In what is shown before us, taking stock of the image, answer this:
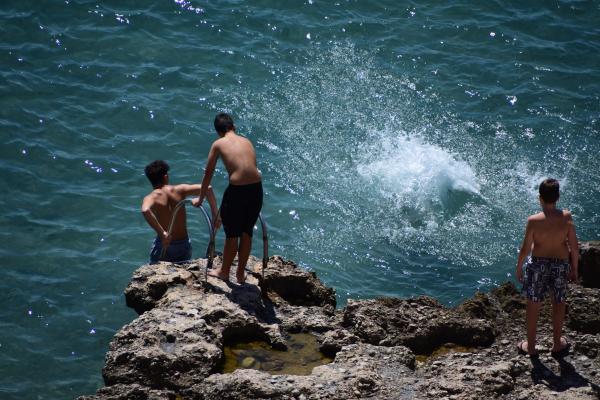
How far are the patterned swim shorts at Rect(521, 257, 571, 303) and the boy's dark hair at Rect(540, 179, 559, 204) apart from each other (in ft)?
1.80

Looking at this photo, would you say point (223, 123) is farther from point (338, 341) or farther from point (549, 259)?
point (549, 259)

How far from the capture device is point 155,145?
961cm

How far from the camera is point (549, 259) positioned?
450cm

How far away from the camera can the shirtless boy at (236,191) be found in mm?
4977

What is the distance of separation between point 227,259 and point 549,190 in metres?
3.15

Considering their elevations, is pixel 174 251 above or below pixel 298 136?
below

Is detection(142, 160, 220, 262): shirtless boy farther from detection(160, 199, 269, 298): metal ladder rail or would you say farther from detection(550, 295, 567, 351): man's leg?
detection(550, 295, 567, 351): man's leg

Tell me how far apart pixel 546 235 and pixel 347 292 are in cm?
339

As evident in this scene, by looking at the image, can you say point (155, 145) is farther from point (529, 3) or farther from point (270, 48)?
point (529, 3)

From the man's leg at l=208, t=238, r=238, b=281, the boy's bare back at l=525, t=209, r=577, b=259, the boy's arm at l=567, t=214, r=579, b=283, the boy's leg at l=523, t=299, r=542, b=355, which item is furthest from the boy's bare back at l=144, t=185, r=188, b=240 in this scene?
the boy's arm at l=567, t=214, r=579, b=283

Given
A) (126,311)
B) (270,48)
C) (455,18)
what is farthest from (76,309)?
(455,18)

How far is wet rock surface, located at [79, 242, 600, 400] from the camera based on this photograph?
399 cm

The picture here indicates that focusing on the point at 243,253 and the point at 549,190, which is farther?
the point at 243,253

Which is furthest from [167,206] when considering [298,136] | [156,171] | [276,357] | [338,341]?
[298,136]
